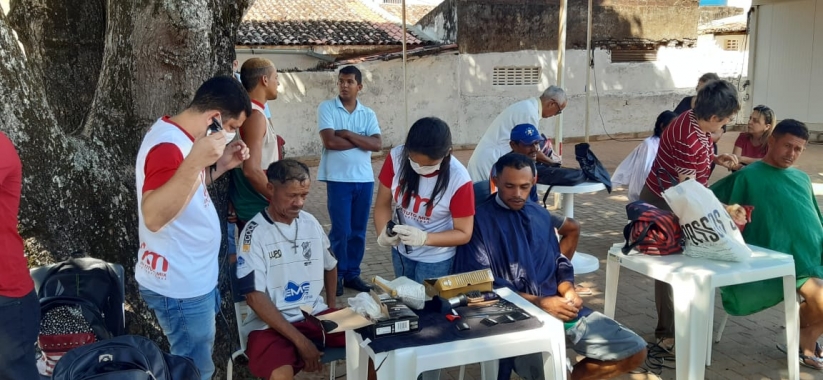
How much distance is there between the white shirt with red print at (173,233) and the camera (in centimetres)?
228

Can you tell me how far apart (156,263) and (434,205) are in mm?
1337

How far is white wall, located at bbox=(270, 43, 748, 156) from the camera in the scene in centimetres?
1345

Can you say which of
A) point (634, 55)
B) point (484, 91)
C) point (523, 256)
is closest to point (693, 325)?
point (523, 256)

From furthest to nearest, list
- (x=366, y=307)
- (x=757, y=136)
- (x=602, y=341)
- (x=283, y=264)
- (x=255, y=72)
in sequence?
(x=757, y=136) < (x=255, y=72) < (x=283, y=264) < (x=602, y=341) < (x=366, y=307)

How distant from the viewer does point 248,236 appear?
119 inches

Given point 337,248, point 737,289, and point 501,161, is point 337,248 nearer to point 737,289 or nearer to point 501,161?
point 501,161

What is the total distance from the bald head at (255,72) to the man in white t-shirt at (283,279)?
744 mm

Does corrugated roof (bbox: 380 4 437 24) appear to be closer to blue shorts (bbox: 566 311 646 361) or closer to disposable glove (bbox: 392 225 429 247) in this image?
disposable glove (bbox: 392 225 429 247)

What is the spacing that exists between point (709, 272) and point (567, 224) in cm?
106

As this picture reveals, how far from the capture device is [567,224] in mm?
4117

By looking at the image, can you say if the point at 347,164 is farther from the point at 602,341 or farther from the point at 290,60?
the point at 290,60

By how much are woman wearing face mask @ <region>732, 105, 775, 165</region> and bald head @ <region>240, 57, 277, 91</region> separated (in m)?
3.87

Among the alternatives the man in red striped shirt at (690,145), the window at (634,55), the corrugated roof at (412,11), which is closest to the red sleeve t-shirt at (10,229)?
the man in red striped shirt at (690,145)

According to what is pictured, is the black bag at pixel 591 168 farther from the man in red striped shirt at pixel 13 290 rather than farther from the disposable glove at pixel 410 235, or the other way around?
the man in red striped shirt at pixel 13 290
